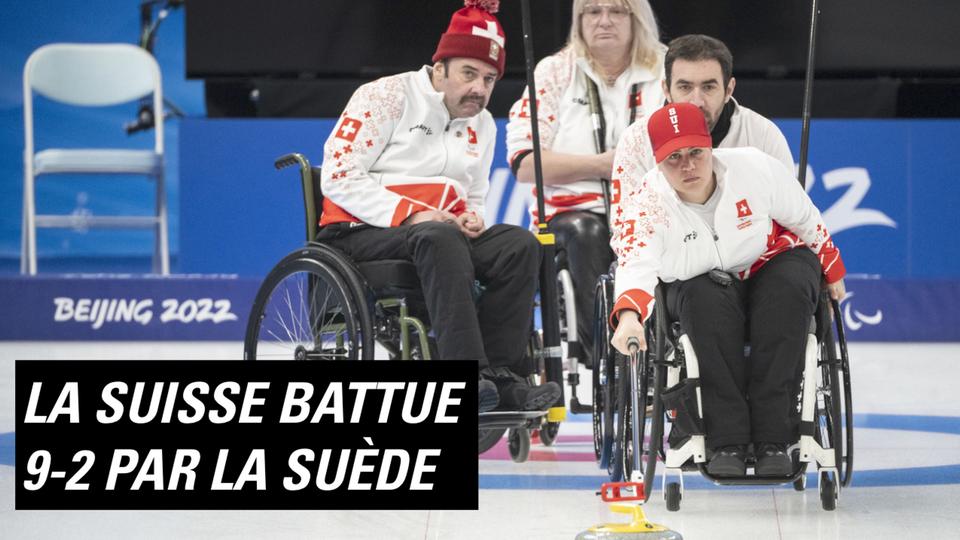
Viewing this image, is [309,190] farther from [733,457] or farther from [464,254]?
[733,457]

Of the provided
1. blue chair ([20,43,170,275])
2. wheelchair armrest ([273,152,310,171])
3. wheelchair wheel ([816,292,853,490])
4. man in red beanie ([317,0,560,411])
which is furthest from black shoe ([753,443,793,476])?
blue chair ([20,43,170,275])

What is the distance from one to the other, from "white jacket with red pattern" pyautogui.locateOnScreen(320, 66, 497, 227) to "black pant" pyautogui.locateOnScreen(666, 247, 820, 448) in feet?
2.67

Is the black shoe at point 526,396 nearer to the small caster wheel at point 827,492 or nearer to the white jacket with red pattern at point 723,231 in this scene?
the white jacket with red pattern at point 723,231

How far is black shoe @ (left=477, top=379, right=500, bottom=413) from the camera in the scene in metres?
3.08

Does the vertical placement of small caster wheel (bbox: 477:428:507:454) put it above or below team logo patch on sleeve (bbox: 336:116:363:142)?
below

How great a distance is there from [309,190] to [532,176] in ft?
1.96

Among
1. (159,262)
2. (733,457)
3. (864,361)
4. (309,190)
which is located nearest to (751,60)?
(864,361)

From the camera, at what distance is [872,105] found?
23.7ft

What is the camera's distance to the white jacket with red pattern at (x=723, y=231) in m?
2.82

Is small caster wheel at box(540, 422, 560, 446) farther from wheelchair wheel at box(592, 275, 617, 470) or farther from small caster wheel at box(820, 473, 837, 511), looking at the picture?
small caster wheel at box(820, 473, 837, 511)

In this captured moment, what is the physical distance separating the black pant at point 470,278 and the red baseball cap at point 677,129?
1.79 feet

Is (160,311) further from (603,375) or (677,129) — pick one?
(677,129)

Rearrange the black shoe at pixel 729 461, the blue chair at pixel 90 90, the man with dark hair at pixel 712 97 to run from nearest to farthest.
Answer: the black shoe at pixel 729 461 < the man with dark hair at pixel 712 97 < the blue chair at pixel 90 90

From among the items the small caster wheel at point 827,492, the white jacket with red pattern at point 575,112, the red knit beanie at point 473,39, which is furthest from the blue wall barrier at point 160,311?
the small caster wheel at point 827,492
